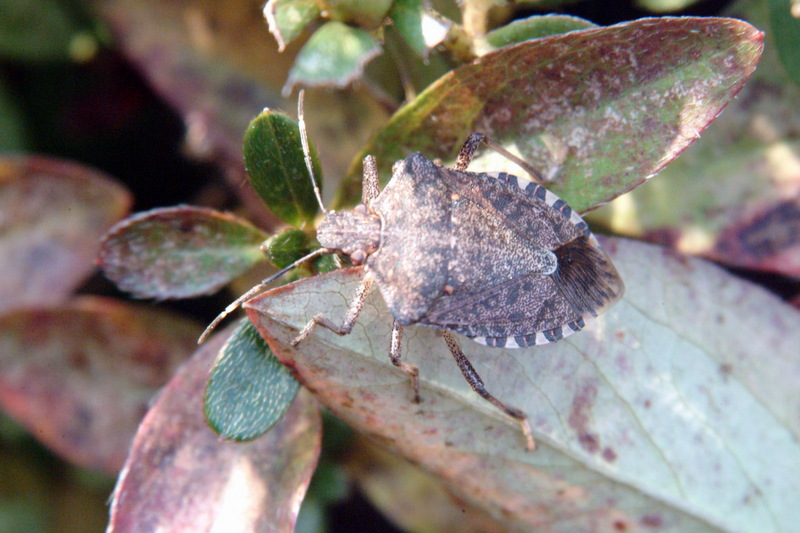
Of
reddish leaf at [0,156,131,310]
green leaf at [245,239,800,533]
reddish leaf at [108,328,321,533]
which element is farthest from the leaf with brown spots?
reddish leaf at [0,156,131,310]

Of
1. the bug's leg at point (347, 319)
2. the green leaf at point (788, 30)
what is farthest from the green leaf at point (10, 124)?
the green leaf at point (788, 30)

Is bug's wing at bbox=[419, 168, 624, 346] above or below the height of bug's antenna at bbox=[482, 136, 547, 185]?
below

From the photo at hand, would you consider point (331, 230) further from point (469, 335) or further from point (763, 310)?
point (763, 310)

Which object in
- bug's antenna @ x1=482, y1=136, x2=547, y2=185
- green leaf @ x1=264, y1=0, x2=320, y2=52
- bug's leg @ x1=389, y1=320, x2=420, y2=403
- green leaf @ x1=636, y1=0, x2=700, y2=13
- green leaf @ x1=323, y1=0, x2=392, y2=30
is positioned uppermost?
green leaf @ x1=264, y1=0, x2=320, y2=52

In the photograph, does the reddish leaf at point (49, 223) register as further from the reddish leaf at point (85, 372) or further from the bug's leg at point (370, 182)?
the bug's leg at point (370, 182)

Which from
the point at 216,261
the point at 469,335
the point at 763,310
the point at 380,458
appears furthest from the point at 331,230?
the point at 763,310

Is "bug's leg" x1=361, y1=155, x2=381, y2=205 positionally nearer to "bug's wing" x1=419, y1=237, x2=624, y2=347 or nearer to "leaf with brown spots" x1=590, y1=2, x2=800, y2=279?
"bug's wing" x1=419, y1=237, x2=624, y2=347

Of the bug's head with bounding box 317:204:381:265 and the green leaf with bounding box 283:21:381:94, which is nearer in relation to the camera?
the green leaf with bounding box 283:21:381:94
